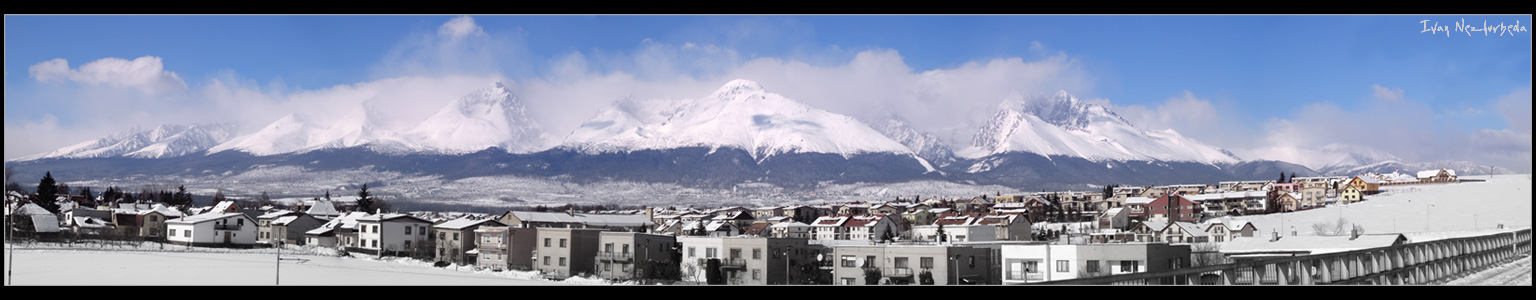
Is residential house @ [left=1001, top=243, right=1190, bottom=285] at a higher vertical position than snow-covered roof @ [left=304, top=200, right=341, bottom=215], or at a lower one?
lower

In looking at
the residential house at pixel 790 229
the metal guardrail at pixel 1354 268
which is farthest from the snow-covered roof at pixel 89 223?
the metal guardrail at pixel 1354 268

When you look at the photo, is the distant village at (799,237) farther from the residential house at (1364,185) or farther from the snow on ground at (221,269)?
the snow on ground at (221,269)

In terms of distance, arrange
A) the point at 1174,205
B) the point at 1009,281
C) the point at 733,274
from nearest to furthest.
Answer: the point at 1009,281
the point at 733,274
the point at 1174,205

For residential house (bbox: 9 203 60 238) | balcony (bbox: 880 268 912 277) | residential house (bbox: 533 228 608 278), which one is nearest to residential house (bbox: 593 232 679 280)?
residential house (bbox: 533 228 608 278)

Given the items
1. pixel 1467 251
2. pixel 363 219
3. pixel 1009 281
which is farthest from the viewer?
pixel 363 219

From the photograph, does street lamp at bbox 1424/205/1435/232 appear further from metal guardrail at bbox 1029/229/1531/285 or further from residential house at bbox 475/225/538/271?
residential house at bbox 475/225/538/271
